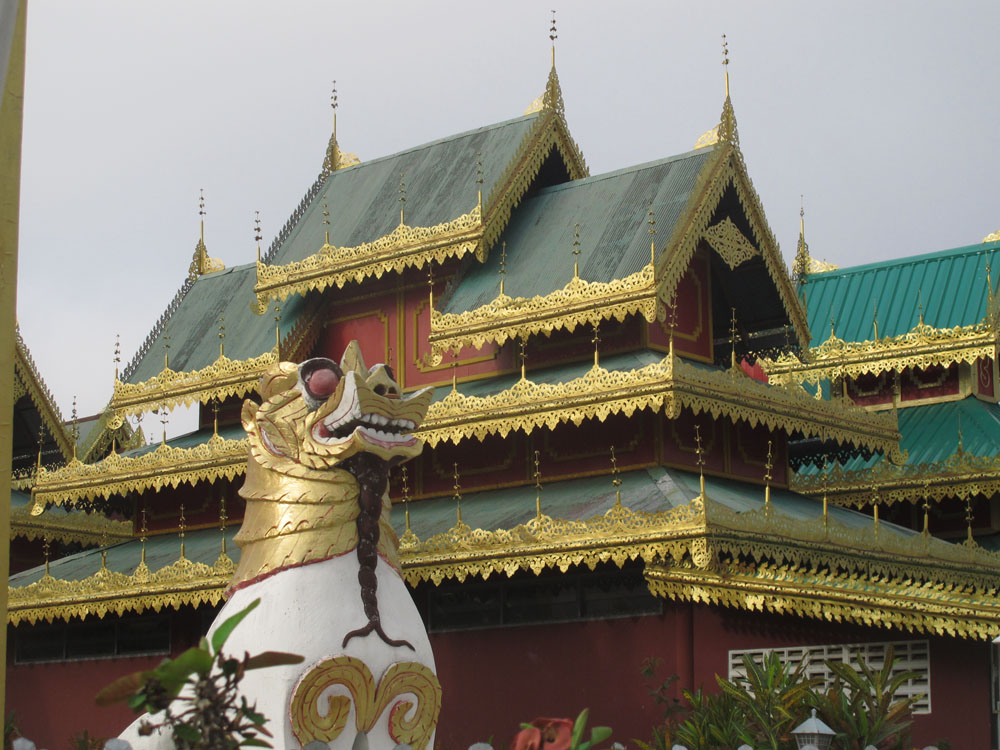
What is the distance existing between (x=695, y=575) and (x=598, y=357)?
11.3 ft

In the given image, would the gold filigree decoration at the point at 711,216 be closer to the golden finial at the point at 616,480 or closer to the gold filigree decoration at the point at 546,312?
the gold filigree decoration at the point at 546,312

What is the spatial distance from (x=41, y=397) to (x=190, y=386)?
23.1ft

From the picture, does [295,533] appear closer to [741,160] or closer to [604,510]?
[604,510]

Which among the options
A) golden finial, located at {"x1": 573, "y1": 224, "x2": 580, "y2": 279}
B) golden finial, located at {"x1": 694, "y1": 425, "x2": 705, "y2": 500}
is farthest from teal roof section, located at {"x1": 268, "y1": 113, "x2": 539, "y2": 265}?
golden finial, located at {"x1": 694, "y1": 425, "x2": 705, "y2": 500}

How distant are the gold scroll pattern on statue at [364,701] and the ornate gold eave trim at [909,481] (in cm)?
985

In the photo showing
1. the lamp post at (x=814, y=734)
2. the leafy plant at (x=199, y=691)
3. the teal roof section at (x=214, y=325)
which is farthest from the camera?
the teal roof section at (x=214, y=325)

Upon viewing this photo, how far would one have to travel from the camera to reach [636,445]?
61.7 ft

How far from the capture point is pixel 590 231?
2031cm

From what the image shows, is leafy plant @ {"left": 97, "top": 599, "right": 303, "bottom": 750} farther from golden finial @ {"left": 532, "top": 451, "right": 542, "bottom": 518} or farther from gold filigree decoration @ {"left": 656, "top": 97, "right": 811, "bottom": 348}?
gold filigree decoration @ {"left": 656, "top": 97, "right": 811, "bottom": 348}

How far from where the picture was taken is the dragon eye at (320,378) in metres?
14.4

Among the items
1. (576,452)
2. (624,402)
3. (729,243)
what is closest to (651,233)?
(729,243)

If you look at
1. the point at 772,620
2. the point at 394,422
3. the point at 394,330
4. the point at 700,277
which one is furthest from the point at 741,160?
the point at 394,422

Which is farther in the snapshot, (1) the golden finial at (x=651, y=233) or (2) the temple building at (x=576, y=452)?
(1) the golden finial at (x=651, y=233)

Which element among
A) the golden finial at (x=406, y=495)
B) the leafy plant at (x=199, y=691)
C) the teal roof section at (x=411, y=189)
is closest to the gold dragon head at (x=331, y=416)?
the golden finial at (x=406, y=495)
